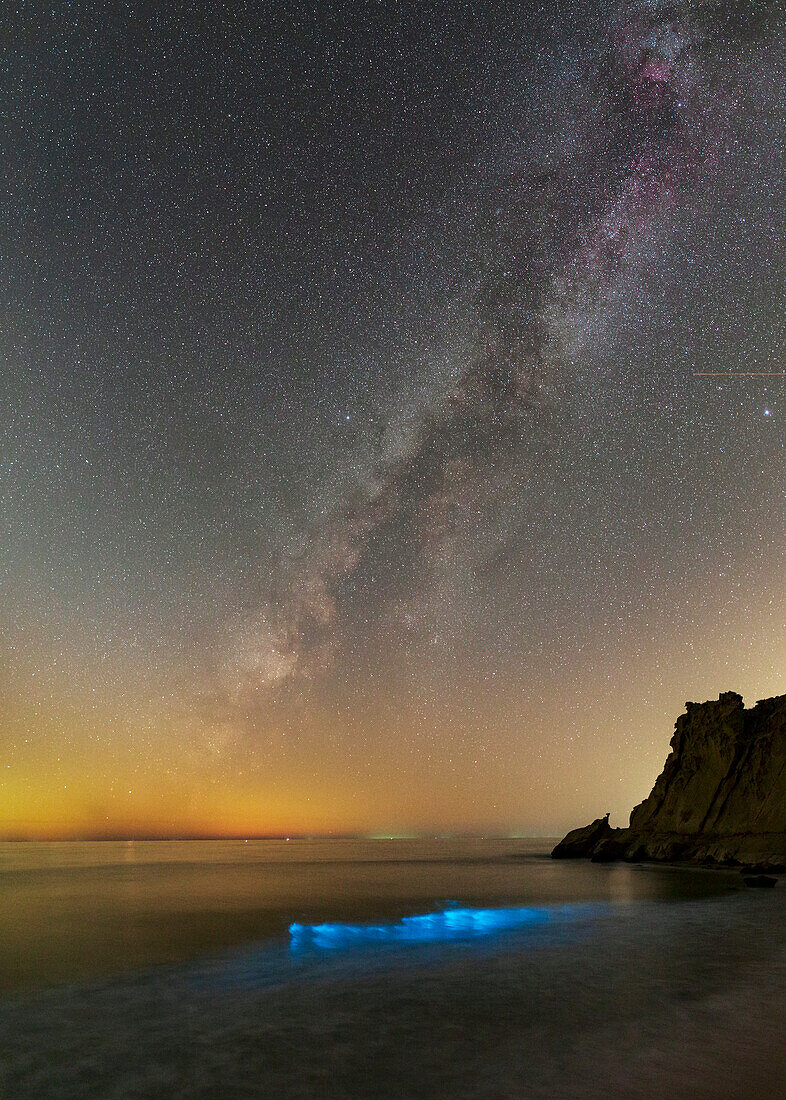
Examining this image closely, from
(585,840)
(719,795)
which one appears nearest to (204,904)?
(719,795)

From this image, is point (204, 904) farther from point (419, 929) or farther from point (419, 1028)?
point (419, 1028)

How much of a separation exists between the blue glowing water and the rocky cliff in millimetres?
24213

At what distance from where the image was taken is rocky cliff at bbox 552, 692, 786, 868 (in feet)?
136

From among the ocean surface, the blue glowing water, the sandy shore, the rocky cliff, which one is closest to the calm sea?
the ocean surface

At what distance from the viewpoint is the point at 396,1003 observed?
10.4m

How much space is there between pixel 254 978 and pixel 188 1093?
614 cm

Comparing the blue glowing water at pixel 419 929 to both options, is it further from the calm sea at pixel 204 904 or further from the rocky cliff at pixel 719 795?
the rocky cliff at pixel 719 795

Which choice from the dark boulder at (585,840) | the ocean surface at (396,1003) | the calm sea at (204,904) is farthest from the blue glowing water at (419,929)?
the dark boulder at (585,840)

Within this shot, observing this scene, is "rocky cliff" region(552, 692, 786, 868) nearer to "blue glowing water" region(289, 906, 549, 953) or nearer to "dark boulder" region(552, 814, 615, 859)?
"dark boulder" region(552, 814, 615, 859)

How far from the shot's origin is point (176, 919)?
70.0 ft

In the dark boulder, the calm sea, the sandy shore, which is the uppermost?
the sandy shore

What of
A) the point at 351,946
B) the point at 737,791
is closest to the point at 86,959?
the point at 351,946

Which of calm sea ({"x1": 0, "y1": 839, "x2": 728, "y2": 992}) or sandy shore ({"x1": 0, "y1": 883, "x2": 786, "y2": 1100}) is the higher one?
sandy shore ({"x1": 0, "y1": 883, "x2": 786, "y2": 1100})

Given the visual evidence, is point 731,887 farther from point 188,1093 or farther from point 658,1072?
point 188,1093
